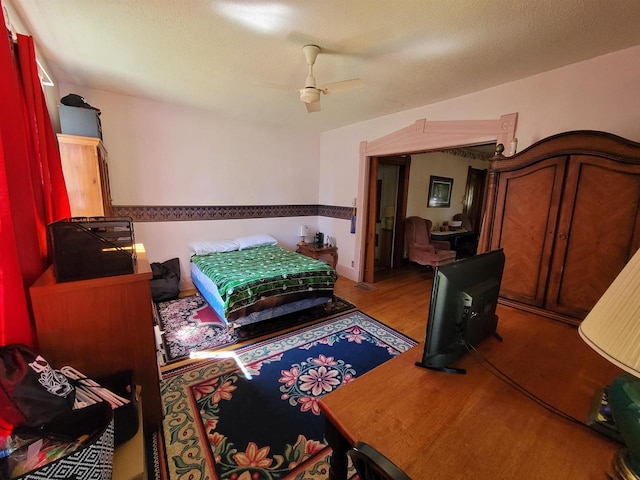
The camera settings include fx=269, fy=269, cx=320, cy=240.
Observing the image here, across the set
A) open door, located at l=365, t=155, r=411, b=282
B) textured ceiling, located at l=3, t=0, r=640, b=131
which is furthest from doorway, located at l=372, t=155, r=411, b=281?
textured ceiling, located at l=3, t=0, r=640, b=131

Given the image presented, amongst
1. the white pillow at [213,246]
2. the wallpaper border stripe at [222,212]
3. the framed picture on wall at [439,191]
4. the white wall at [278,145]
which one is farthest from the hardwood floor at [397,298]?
the white pillow at [213,246]

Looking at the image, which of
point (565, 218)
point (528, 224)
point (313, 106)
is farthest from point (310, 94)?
point (565, 218)

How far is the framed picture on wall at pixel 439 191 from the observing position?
551cm

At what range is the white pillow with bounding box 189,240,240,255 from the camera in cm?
372

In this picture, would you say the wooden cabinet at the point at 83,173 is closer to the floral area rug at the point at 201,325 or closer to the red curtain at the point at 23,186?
the red curtain at the point at 23,186

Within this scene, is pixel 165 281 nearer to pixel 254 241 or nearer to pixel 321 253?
pixel 254 241

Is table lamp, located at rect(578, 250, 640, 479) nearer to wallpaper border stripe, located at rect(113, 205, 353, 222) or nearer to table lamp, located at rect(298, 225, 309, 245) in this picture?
wallpaper border stripe, located at rect(113, 205, 353, 222)

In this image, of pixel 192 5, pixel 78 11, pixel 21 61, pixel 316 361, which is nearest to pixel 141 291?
pixel 21 61

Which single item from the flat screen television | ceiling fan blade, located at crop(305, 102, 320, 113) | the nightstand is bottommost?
the nightstand

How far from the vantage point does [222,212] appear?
13.5 ft

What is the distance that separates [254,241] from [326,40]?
9.40ft

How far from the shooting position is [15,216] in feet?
3.86

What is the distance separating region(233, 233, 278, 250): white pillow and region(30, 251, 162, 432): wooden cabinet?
97.0 inches

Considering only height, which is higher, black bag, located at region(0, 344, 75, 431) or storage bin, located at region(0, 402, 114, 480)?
black bag, located at region(0, 344, 75, 431)
